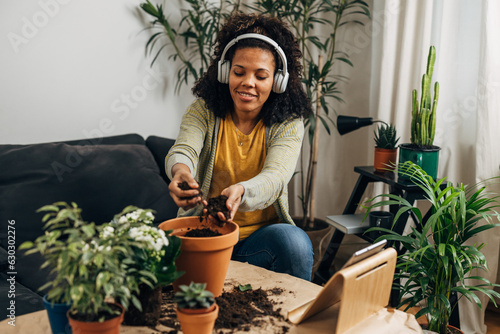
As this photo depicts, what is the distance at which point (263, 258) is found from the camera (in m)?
1.51

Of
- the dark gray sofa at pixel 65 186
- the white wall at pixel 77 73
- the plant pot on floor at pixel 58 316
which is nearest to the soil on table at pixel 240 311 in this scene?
the plant pot on floor at pixel 58 316

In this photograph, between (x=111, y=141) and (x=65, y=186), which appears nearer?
(x=65, y=186)

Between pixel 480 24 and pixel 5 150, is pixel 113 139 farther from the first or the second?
pixel 480 24

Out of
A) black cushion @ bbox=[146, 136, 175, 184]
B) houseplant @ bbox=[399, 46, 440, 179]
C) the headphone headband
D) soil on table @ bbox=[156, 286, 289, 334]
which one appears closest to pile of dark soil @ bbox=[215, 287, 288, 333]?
soil on table @ bbox=[156, 286, 289, 334]

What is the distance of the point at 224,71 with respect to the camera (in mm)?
1651

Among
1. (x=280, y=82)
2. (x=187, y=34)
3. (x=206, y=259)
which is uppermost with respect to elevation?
(x=187, y=34)

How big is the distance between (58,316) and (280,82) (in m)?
1.06

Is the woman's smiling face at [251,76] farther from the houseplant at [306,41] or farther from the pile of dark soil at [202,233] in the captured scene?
the houseplant at [306,41]

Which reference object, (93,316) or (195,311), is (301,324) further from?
(93,316)

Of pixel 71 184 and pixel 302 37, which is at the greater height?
pixel 302 37

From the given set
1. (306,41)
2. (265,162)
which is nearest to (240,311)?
(265,162)

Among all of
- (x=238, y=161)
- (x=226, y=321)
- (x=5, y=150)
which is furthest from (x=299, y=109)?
(x=5, y=150)

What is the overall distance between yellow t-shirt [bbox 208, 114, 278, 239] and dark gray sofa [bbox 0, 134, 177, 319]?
560mm

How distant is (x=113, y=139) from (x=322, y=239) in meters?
1.29
